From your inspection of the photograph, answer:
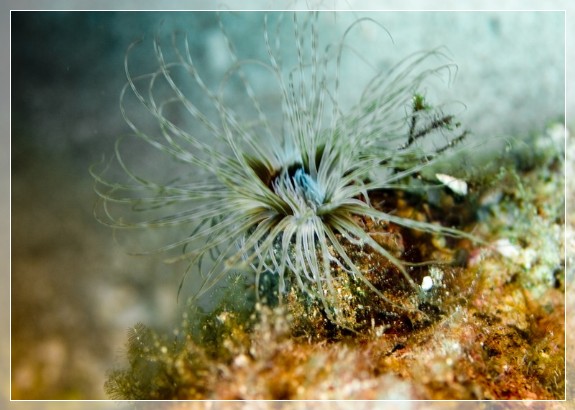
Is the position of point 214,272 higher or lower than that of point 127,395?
higher

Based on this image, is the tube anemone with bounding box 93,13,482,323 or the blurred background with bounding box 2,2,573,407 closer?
the tube anemone with bounding box 93,13,482,323

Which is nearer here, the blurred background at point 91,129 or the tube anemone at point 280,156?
the tube anemone at point 280,156

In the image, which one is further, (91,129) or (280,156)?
(91,129)

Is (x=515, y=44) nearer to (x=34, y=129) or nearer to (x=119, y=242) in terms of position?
(x=119, y=242)

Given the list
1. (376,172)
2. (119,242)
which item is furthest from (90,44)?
(376,172)
